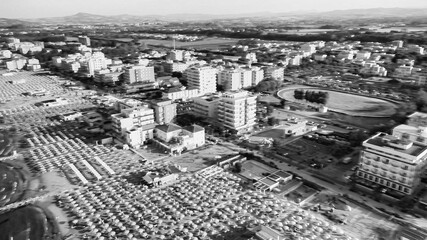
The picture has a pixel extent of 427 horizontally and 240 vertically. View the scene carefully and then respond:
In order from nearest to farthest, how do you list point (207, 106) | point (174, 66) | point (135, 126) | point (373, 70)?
point (135, 126) → point (207, 106) → point (373, 70) → point (174, 66)

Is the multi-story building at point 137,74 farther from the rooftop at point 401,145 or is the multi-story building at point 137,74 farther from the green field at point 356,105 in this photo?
the rooftop at point 401,145

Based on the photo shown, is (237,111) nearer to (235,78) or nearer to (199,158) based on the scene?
(199,158)

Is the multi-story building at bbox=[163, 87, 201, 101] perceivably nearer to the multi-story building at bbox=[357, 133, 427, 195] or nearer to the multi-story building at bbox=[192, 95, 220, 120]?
the multi-story building at bbox=[192, 95, 220, 120]

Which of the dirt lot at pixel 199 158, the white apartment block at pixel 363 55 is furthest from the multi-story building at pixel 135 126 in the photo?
the white apartment block at pixel 363 55

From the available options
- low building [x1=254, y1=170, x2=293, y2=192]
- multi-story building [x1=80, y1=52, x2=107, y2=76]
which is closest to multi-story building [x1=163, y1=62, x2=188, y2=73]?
multi-story building [x1=80, y1=52, x2=107, y2=76]

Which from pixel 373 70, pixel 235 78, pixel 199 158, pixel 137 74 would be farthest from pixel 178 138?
pixel 373 70
